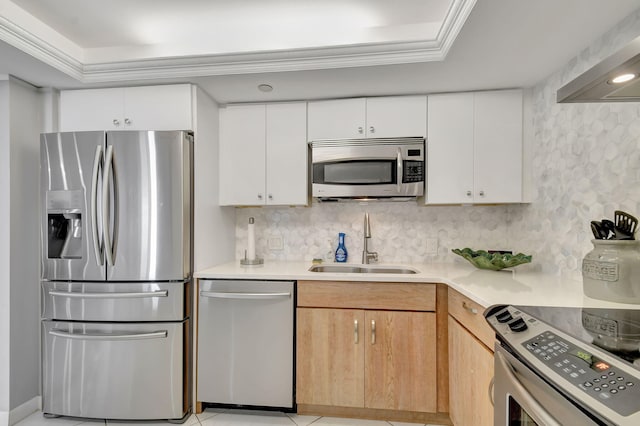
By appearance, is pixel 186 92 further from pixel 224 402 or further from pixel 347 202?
pixel 224 402

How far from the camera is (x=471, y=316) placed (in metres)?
1.66

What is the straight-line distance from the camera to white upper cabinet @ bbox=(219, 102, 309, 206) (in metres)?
2.54

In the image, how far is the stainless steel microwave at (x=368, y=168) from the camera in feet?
7.90

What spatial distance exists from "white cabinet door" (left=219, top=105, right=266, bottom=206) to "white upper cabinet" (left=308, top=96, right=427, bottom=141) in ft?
1.33

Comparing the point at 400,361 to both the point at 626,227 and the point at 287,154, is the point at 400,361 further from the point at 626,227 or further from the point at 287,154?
the point at 287,154

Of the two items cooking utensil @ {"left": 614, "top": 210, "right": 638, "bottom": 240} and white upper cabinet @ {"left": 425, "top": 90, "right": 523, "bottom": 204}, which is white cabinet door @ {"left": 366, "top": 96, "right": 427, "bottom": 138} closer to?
white upper cabinet @ {"left": 425, "top": 90, "right": 523, "bottom": 204}

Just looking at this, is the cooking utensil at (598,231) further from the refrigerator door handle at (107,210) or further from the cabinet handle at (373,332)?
the refrigerator door handle at (107,210)

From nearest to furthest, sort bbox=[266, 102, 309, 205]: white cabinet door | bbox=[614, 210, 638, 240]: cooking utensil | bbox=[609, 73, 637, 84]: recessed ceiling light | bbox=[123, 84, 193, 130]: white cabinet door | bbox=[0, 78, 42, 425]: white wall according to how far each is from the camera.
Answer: bbox=[609, 73, 637, 84]: recessed ceiling light < bbox=[614, 210, 638, 240]: cooking utensil < bbox=[0, 78, 42, 425]: white wall < bbox=[123, 84, 193, 130]: white cabinet door < bbox=[266, 102, 309, 205]: white cabinet door

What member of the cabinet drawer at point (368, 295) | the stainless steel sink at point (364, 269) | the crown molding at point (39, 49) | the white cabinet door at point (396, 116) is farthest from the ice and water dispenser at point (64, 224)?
the white cabinet door at point (396, 116)

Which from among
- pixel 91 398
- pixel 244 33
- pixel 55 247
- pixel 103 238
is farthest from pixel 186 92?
pixel 91 398

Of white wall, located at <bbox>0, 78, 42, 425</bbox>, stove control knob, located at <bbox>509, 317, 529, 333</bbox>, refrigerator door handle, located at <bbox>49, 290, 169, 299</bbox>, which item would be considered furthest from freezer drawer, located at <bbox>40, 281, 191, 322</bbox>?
stove control knob, located at <bbox>509, 317, 529, 333</bbox>

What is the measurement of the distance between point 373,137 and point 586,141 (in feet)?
3.98

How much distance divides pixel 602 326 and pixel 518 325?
226 millimetres

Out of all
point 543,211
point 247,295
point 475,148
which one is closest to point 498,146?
point 475,148
